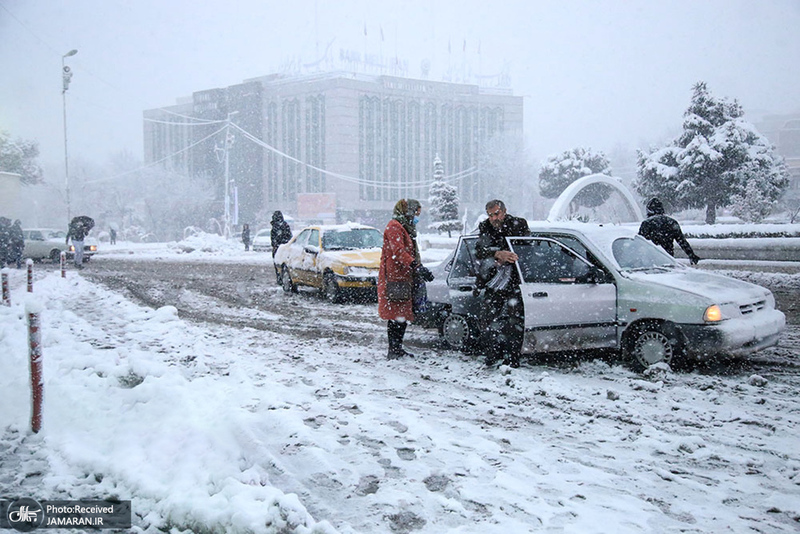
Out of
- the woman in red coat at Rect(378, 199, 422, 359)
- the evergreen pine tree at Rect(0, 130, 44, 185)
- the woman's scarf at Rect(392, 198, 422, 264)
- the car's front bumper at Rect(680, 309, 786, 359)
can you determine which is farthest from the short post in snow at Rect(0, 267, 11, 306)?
the evergreen pine tree at Rect(0, 130, 44, 185)

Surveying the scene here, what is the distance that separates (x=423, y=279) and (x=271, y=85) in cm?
11521

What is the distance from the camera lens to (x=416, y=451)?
440cm

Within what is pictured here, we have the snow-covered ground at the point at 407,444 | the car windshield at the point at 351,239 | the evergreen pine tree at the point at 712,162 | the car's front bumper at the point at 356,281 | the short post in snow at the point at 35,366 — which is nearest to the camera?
the snow-covered ground at the point at 407,444

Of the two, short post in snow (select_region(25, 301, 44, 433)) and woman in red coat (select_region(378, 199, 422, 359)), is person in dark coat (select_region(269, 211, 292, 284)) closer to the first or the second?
woman in red coat (select_region(378, 199, 422, 359))

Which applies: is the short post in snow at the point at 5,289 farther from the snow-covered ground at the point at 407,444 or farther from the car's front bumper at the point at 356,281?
the car's front bumper at the point at 356,281

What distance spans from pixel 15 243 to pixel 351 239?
15025mm

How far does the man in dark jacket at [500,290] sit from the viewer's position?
6.51m

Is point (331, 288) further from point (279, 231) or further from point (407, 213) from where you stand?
point (407, 213)

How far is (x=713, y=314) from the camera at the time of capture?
606 cm

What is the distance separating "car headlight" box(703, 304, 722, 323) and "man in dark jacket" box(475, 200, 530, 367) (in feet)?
5.67

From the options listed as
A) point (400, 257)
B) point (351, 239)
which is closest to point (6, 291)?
point (351, 239)

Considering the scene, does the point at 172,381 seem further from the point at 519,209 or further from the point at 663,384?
the point at 519,209

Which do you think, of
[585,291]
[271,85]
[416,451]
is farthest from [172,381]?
[271,85]

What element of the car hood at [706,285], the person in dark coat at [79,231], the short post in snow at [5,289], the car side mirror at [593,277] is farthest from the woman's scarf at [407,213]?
the person in dark coat at [79,231]
